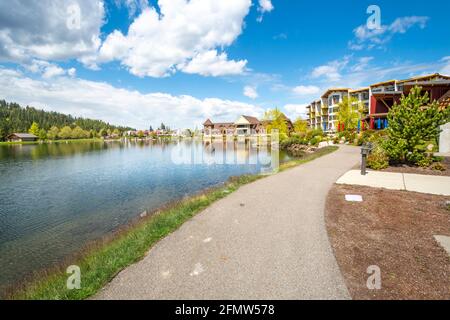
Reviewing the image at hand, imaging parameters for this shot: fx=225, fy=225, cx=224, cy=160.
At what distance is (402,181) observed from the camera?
37.0 feet

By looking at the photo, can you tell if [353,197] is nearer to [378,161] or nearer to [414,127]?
[378,161]

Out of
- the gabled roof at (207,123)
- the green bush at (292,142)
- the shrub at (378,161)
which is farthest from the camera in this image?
the gabled roof at (207,123)

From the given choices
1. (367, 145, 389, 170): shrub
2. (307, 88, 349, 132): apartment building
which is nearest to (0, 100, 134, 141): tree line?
(307, 88, 349, 132): apartment building

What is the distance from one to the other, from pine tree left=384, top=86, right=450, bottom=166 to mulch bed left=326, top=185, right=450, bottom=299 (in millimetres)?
6327

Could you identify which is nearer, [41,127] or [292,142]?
[292,142]

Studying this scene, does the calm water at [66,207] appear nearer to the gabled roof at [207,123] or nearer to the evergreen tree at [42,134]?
the gabled roof at [207,123]

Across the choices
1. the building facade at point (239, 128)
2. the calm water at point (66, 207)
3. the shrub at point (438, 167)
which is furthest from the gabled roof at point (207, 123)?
the shrub at point (438, 167)

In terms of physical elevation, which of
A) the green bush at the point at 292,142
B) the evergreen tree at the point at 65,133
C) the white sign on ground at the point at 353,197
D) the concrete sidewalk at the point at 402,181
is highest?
the evergreen tree at the point at 65,133

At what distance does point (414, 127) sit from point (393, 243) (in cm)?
1138

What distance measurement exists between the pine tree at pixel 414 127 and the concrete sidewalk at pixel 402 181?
2.41m

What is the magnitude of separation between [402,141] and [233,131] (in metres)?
101

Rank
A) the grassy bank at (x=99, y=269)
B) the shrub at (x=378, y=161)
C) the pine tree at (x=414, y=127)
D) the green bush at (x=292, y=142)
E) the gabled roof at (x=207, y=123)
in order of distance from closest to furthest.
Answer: the grassy bank at (x=99, y=269), the pine tree at (x=414, y=127), the shrub at (x=378, y=161), the green bush at (x=292, y=142), the gabled roof at (x=207, y=123)

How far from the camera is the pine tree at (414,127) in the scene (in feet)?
43.3

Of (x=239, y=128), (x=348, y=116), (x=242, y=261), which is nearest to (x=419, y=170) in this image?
(x=242, y=261)
